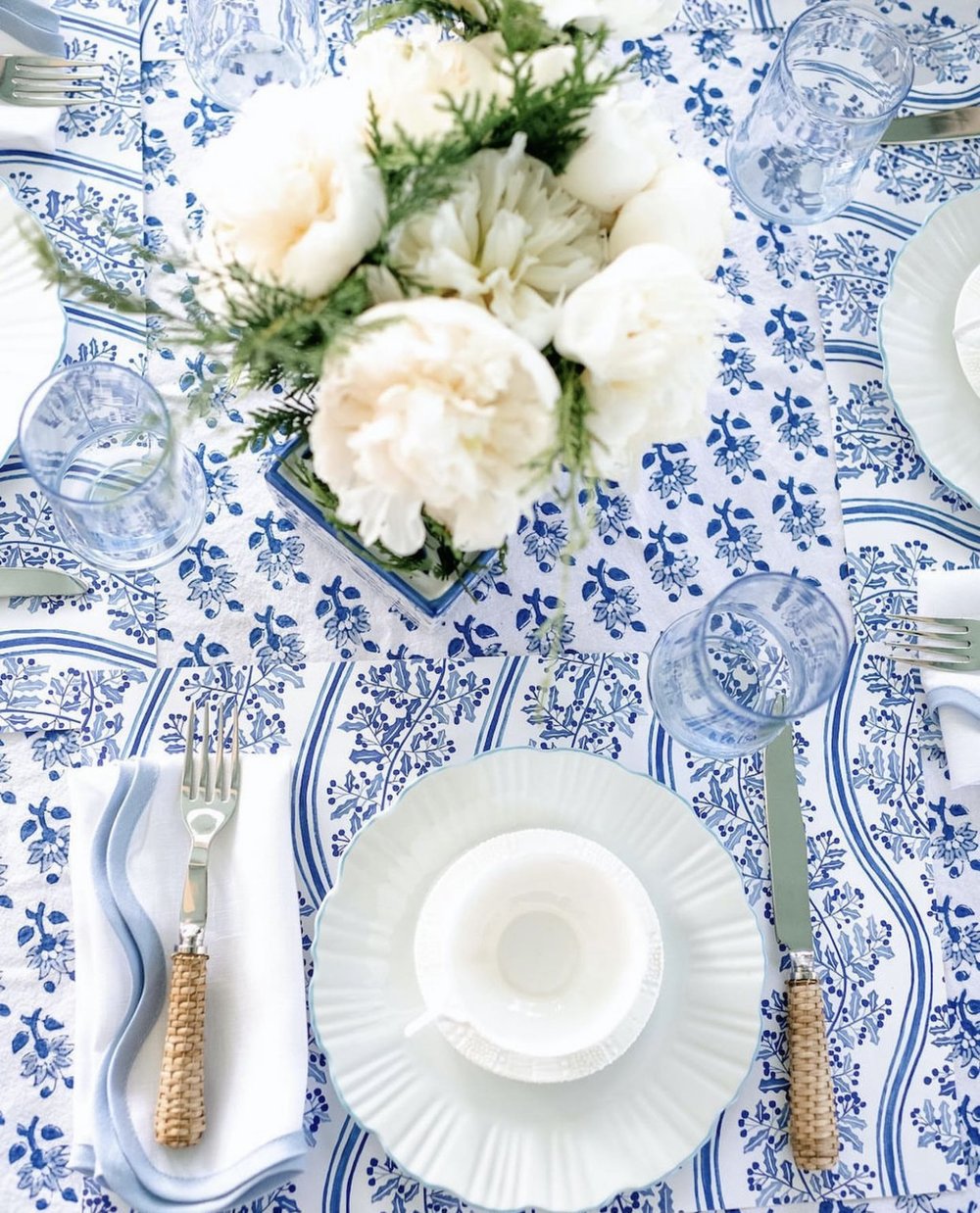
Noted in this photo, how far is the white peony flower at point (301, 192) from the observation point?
599 millimetres

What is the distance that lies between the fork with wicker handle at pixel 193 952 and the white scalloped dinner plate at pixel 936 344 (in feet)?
2.45

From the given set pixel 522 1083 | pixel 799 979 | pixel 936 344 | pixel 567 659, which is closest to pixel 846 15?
pixel 936 344

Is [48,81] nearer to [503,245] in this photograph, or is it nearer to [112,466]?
[112,466]

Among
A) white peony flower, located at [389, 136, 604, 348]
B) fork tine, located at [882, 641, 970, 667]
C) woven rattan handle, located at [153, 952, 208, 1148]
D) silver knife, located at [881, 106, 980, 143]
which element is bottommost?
→ woven rattan handle, located at [153, 952, 208, 1148]

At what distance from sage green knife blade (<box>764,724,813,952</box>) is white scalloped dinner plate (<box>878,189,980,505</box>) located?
330mm

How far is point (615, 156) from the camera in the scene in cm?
65

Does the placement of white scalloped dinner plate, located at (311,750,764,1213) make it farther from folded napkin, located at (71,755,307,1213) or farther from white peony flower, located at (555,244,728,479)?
white peony flower, located at (555,244,728,479)

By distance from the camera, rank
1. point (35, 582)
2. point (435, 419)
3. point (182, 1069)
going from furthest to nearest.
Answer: point (35, 582) → point (182, 1069) → point (435, 419)

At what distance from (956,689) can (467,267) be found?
71cm

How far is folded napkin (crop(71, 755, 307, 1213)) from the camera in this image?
94 centimetres

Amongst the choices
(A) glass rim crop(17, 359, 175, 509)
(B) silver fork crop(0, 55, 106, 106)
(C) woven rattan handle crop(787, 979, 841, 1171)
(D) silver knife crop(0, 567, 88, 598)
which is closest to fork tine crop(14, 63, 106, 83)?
(B) silver fork crop(0, 55, 106, 106)

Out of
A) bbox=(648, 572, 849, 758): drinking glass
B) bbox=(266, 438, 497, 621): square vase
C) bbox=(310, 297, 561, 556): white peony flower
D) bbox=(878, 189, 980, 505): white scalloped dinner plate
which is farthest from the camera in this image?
bbox=(878, 189, 980, 505): white scalloped dinner plate

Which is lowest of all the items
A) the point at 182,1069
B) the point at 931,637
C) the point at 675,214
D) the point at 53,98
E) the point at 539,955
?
the point at 182,1069

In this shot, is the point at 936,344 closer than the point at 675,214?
No
